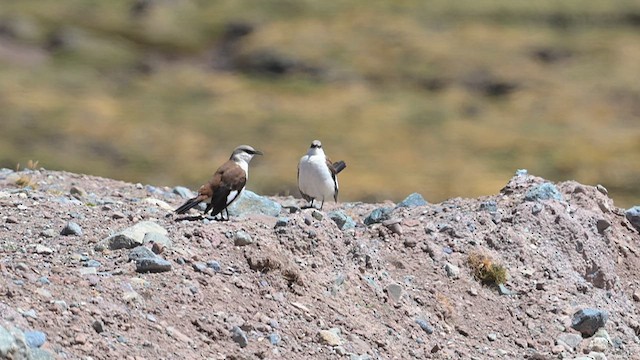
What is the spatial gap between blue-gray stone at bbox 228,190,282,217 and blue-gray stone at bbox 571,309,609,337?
505 cm

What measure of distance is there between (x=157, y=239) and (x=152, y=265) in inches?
26.5

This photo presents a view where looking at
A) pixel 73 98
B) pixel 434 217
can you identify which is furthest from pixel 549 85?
pixel 434 217

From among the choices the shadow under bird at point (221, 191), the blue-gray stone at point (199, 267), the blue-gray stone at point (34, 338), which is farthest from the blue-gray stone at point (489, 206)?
the blue-gray stone at point (34, 338)

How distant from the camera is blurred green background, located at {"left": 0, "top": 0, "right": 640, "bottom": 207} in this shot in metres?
69.9

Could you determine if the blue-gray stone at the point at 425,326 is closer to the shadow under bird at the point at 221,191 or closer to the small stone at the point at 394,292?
the small stone at the point at 394,292

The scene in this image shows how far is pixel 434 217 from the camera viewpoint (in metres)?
16.7

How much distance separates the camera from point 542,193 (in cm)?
1714

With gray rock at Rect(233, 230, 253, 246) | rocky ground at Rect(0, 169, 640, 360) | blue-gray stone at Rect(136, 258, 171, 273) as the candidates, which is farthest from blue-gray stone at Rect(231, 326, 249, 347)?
gray rock at Rect(233, 230, 253, 246)

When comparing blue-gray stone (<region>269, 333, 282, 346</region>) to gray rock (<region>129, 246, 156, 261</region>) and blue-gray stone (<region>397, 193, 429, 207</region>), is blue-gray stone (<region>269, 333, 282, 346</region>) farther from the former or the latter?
blue-gray stone (<region>397, 193, 429, 207</region>)

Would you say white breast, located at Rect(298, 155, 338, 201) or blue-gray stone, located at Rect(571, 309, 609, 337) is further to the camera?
white breast, located at Rect(298, 155, 338, 201)

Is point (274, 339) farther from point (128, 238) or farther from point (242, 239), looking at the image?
point (128, 238)

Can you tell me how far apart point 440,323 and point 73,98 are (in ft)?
262

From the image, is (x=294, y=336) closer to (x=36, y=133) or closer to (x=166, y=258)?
(x=166, y=258)

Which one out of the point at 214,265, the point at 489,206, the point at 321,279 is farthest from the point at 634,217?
the point at 214,265
